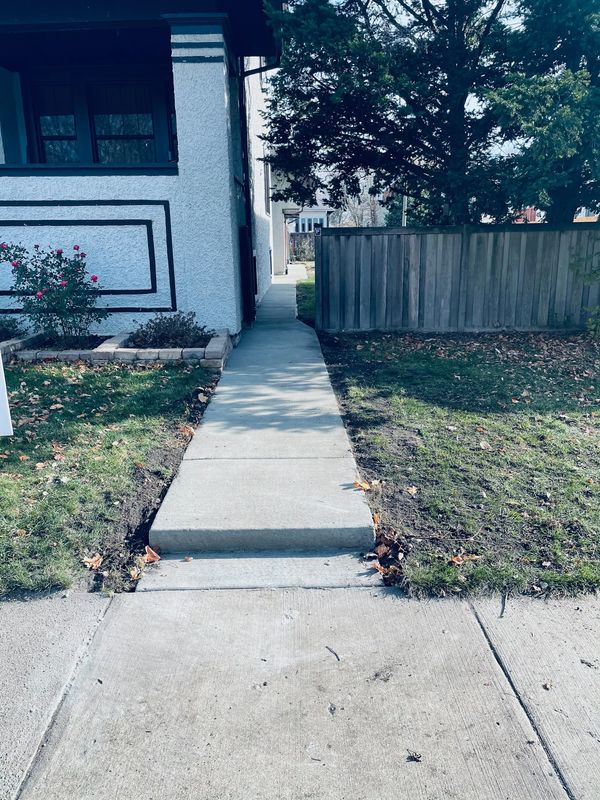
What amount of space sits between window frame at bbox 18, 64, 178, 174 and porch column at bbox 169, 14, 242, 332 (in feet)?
5.56

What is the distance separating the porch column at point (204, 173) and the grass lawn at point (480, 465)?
6.78 feet

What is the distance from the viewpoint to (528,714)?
88.9 inches

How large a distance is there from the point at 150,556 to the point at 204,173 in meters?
6.34

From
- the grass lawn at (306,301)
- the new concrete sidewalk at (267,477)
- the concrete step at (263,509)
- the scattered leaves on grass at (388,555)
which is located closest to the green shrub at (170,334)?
the new concrete sidewalk at (267,477)

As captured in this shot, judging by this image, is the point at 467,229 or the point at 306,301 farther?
the point at 306,301

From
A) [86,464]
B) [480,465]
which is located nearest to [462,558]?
[480,465]

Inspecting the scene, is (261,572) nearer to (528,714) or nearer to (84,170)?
(528,714)

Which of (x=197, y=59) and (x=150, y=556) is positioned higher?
(x=197, y=59)

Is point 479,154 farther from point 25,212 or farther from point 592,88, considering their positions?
point 25,212

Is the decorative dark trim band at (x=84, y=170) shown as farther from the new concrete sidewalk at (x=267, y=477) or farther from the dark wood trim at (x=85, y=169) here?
the new concrete sidewalk at (x=267, y=477)

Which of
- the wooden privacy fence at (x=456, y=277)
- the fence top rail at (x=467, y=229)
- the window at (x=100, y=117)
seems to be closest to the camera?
the fence top rail at (x=467, y=229)

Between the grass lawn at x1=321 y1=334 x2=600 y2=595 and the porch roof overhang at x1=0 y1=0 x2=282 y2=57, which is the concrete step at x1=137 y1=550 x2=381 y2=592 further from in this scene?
the porch roof overhang at x1=0 y1=0 x2=282 y2=57

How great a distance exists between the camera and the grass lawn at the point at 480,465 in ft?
10.4

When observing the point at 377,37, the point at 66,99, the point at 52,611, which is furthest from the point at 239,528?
the point at 66,99
